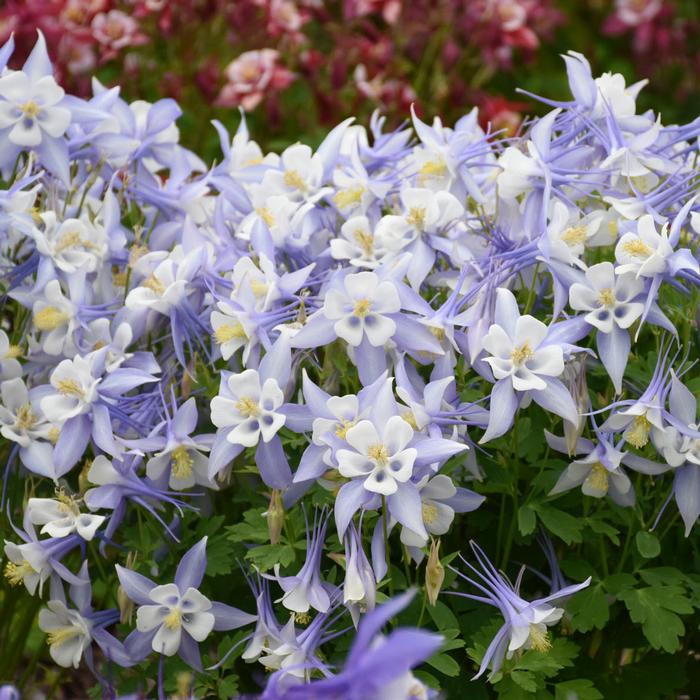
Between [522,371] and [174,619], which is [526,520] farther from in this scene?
[174,619]

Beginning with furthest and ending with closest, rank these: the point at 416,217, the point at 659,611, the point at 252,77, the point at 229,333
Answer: the point at 252,77
the point at 416,217
the point at 229,333
the point at 659,611

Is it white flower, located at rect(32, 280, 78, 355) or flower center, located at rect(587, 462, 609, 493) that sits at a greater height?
white flower, located at rect(32, 280, 78, 355)

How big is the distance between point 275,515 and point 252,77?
2729mm

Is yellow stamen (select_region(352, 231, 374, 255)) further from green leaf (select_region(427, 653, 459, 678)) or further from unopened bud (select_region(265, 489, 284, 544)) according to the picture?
green leaf (select_region(427, 653, 459, 678))

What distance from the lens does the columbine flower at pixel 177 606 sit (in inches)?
86.7

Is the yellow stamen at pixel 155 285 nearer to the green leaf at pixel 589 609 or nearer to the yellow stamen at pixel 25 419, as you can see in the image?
the yellow stamen at pixel 25 419

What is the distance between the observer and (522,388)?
200cm

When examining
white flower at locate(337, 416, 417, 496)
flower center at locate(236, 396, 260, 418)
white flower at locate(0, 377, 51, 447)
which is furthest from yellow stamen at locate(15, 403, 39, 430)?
white flower at locate(337, 416, 417, 496)

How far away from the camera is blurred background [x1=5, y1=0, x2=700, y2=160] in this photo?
4473 mm

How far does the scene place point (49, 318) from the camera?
8.07 feet

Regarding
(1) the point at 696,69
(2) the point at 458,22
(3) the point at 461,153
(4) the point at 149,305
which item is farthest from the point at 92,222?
(1) the point at 696,69

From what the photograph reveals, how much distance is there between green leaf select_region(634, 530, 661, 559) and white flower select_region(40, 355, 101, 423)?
40.7 inches

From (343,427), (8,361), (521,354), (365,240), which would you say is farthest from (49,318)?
(521,354)

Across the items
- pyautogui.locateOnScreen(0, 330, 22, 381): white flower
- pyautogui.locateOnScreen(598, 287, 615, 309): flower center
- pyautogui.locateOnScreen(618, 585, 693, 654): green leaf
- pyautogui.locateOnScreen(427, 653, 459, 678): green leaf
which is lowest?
pyautogui.locateOnScreen(618, 585, 693, 654): green leaf
